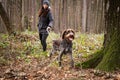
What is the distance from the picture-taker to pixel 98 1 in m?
20.7

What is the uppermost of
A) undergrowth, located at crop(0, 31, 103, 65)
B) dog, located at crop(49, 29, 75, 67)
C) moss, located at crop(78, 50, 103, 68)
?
dog, located at crop(49, 29, 75, 67)

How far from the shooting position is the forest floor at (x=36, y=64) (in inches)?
298

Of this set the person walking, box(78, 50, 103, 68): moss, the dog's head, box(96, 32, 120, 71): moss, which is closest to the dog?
the dog's head

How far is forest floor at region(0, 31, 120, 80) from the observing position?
24.9 ft

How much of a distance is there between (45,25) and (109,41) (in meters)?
4.38

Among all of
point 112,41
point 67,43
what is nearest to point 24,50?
point 67,43

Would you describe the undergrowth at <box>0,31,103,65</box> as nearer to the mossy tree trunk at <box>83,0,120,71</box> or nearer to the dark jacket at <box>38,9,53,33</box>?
the dark jacket at <box>38,9,53,33</box>

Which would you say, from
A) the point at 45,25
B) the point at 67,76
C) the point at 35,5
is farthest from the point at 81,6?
the point at 67,76

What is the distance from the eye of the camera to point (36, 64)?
962 cm

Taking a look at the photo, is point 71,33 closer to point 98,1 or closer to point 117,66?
point 117,66

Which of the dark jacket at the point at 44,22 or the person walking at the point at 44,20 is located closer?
the person walking at the point at 44,20

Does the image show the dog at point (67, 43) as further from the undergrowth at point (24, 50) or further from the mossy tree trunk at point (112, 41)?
the undergrowth at point (24, 50)

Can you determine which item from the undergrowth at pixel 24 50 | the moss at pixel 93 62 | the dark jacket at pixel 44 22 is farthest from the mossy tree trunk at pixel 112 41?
the dark jacket at pixel 44 22

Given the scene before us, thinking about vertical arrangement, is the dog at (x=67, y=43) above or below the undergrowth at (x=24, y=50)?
above
